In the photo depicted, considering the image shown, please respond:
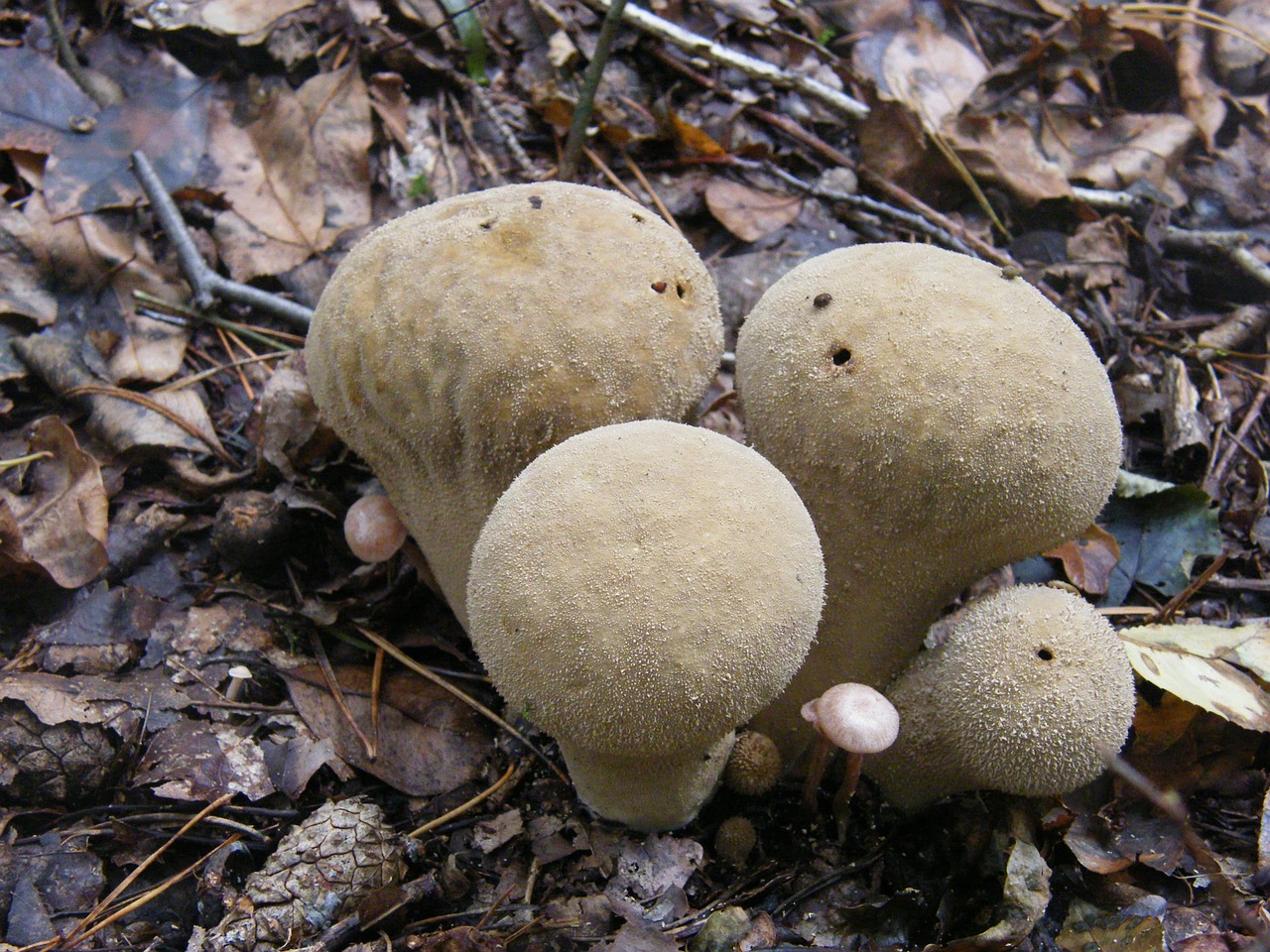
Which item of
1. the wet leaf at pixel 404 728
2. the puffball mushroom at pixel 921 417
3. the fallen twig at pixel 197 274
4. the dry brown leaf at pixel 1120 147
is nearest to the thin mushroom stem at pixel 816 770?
the puffball mushroom at pixel 921 417

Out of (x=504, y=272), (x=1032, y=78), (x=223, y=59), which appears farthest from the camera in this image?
(x=1032, y=78)

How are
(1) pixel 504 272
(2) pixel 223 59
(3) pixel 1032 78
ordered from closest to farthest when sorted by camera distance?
1. (1) pixel 504 272
2. (2) pixel 223 59
3. (3) pixel 1032 78

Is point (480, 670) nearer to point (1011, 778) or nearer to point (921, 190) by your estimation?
point (1011, 778)

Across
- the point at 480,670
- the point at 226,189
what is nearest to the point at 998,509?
the point at 480,670

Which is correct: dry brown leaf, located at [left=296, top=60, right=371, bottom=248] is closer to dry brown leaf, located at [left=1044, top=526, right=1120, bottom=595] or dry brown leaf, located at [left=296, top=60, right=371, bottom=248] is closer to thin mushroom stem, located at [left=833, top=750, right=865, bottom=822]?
thin mushroom stem, located at [left=833, top=750, right=865, bottom=822]

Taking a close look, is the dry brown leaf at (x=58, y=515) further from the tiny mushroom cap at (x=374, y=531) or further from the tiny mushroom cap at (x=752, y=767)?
the tiny mushroom cap at (x=752, y=767)
